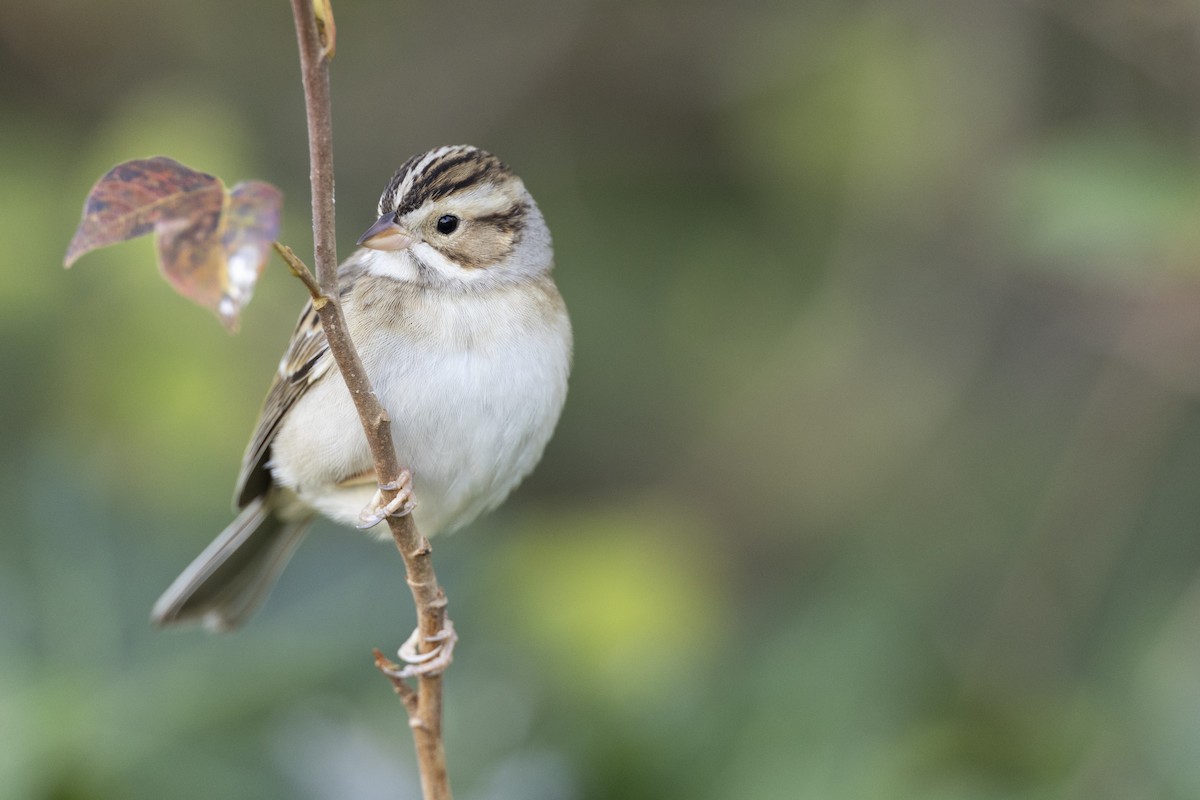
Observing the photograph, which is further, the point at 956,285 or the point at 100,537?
the point at 956,285

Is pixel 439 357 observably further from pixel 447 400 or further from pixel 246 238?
pixel 246 238

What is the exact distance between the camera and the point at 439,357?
2.58 metres

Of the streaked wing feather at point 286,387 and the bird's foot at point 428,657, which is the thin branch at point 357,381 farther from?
the streaked wing feather at point 286,387

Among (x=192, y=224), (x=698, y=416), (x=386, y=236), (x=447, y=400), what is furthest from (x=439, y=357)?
(x=698, y=416)

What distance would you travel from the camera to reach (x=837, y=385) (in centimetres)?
484

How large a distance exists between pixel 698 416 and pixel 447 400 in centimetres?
252

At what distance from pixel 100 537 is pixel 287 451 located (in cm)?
84

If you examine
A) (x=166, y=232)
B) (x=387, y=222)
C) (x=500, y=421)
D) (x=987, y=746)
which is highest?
(x=166, y=232)

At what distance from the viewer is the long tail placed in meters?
3.13

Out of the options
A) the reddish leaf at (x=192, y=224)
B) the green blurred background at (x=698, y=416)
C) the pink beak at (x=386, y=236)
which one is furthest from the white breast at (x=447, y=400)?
the reddish leaf at (x=192, y=224)

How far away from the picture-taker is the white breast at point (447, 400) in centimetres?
258

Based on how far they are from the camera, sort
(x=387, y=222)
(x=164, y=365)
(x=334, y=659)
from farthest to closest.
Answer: (x=164, y=365) → (x=334, y=659) → (x=387, y=222)

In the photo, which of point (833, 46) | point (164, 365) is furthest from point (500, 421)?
point (833, 46)

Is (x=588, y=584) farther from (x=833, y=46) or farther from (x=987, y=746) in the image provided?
(x=833, y=46)
